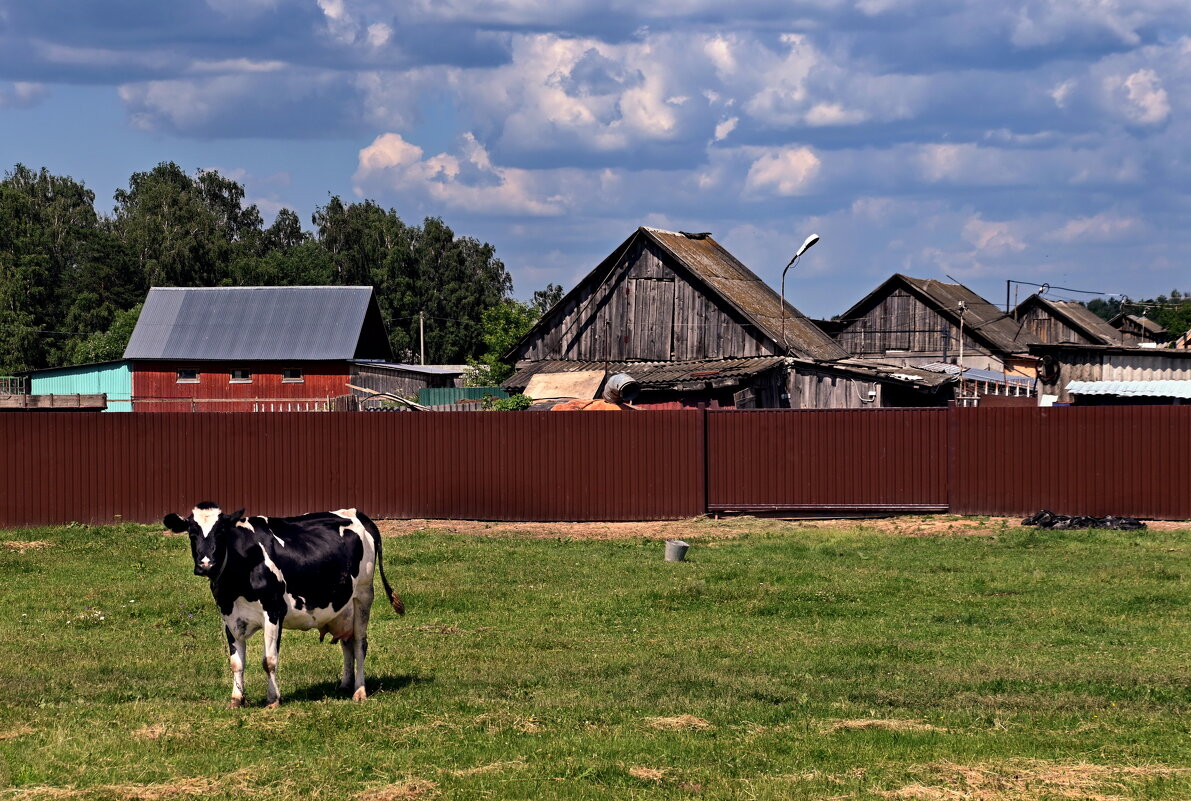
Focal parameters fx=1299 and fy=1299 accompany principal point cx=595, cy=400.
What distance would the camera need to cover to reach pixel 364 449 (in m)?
25.4

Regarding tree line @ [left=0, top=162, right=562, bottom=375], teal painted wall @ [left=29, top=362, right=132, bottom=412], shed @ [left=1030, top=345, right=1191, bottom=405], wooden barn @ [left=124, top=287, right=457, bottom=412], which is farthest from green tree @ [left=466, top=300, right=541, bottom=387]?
shed @ [left=1030, top=345, right=1191, bottom=405]

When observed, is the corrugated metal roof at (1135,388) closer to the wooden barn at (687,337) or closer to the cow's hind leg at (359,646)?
the wooden barn at (687,337)

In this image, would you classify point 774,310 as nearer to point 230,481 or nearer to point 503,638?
point 230,481

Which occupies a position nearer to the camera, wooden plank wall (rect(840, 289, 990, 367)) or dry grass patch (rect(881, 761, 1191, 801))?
dry grass patch (rect(881, 761, 1191, 801))

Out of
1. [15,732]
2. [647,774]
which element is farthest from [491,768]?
[15,732]

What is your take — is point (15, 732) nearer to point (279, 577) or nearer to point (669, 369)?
point (279, 577)

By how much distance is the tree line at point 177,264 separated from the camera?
79188 mm

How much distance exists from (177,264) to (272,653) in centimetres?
7782

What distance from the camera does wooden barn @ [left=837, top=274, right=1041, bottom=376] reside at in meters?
61.4

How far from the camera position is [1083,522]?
22.7 meters

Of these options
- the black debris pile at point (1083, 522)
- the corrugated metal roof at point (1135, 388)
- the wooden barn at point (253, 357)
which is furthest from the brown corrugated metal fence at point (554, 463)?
the wooden barn at point (253, 357)

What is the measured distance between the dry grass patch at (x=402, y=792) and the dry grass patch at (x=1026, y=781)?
8.98ft

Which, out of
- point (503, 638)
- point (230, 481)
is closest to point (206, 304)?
point (230, 481)

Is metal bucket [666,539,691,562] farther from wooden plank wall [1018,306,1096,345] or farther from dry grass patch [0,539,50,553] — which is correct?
wooden plank wall [1018,306,1096,345]
